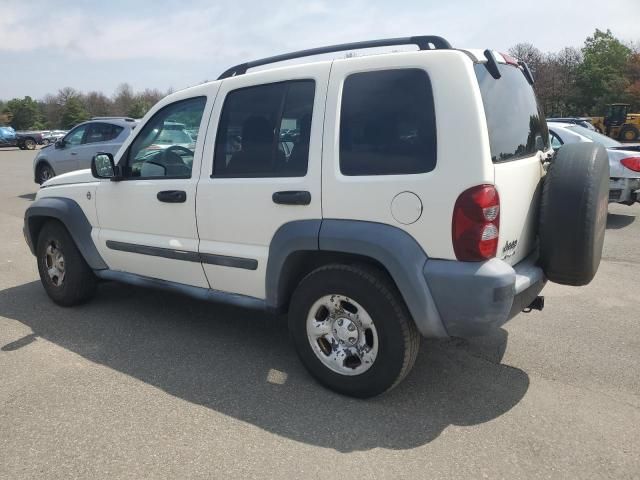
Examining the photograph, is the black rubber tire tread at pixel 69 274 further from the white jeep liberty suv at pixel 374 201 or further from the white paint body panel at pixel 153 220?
the white jeep liberty suv at pixel 374 201

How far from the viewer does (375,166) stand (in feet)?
9.45

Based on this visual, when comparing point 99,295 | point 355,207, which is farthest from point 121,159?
point 355,207

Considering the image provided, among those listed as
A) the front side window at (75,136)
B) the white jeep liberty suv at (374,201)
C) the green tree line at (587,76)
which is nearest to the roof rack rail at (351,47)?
the white jeep liberty suv at (374,201)

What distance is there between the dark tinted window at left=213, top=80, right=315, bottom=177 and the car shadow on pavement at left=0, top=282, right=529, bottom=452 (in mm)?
1324

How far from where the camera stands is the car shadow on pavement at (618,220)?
26.7 ft

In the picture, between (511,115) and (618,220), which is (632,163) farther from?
(511,115)

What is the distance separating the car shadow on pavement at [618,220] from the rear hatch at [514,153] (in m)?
5.59

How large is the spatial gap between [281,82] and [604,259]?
487 centimetres

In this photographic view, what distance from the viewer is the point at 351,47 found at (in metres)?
3.27

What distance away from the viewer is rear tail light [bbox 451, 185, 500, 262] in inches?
103

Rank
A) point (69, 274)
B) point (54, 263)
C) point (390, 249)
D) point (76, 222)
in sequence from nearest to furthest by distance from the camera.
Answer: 1. point (390, 249)
2. point (76, 222)
3. point (69, 274)
4. point (54, 263)

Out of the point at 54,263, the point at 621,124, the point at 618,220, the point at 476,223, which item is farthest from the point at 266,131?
the point at 621,124

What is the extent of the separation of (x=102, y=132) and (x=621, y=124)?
32340mm

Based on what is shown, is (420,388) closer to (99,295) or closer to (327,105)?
(327,105)
